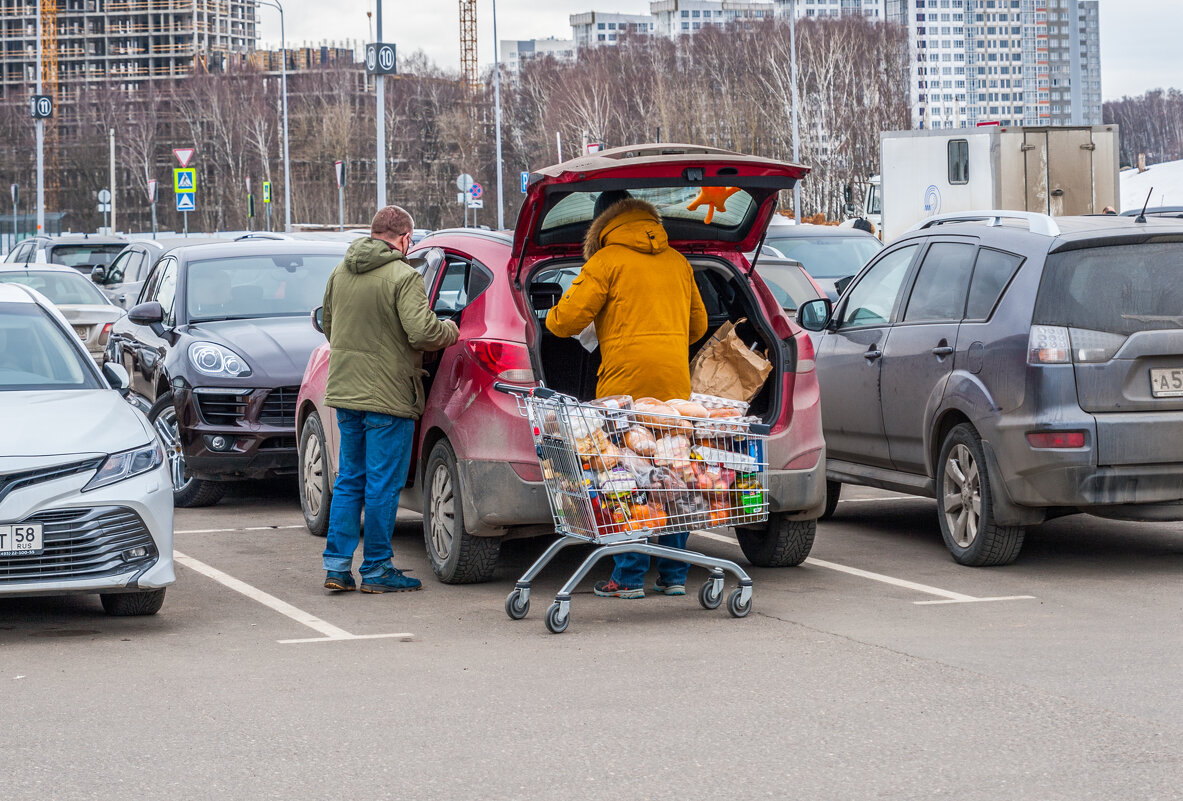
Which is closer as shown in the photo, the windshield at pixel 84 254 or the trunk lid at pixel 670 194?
the trunk lid at pixel 670 194

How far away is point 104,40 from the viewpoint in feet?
559

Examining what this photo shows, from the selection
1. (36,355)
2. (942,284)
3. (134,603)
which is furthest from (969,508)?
(36,355)

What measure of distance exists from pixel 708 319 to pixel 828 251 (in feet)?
38.1

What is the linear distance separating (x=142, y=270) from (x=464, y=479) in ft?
55.2

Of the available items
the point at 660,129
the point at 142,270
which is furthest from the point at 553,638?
the point at 660,129

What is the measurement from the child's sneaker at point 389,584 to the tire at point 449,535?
0.20m

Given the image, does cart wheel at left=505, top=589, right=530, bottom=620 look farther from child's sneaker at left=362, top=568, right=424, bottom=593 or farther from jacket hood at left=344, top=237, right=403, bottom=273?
jacket hood at left=344, top=237, right=403, bottom=273

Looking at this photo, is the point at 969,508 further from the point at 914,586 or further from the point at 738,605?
the point at 738,605

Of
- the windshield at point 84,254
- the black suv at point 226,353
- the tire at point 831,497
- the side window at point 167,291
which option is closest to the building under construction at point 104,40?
the windshield at point 84,254

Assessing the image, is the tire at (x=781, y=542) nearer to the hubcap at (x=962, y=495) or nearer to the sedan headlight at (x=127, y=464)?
the hubcap at (x=962, y=495)

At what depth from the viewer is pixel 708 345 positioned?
8422 mm

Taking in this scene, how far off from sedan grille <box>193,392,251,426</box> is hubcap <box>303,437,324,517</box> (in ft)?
4.03

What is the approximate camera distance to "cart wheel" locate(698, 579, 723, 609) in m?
7.65

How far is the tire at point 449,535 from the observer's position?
8.16m
